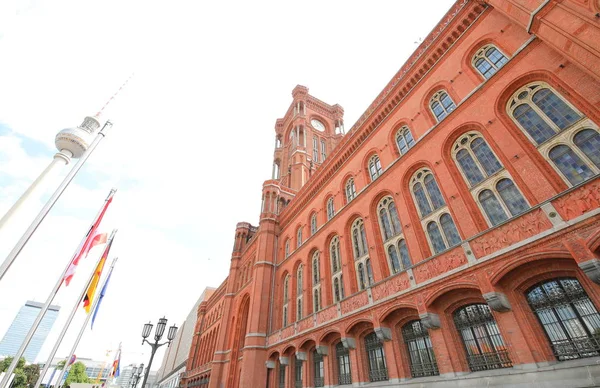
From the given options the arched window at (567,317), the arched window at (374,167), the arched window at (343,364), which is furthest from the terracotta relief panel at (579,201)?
the arched window at (343,364)

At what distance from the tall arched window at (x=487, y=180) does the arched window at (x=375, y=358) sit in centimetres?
760

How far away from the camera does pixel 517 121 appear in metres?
10.1

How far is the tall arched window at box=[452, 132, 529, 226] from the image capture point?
31.2 feet

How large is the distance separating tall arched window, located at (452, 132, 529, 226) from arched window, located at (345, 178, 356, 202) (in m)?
7.28

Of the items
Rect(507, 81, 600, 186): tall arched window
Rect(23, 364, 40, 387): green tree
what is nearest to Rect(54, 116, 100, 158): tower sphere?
Rect(507, 81, 600, 186): tall arched window

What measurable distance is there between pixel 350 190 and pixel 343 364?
33.7 feet

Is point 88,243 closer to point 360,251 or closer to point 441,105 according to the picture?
point 360,251

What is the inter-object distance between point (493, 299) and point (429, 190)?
565cm

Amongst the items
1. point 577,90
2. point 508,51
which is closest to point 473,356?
point 577,90

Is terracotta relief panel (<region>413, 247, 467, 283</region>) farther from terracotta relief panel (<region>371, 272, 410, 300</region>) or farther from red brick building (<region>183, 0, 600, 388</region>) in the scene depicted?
terracotta relief panel (<region>371, 272, 410, 300</region>)

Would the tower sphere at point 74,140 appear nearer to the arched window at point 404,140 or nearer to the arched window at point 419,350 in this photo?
the arched window at point 404,140

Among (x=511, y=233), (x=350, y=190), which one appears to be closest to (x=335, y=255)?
(x=350, y=190)

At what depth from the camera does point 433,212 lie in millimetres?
12195

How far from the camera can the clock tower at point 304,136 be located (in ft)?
125
